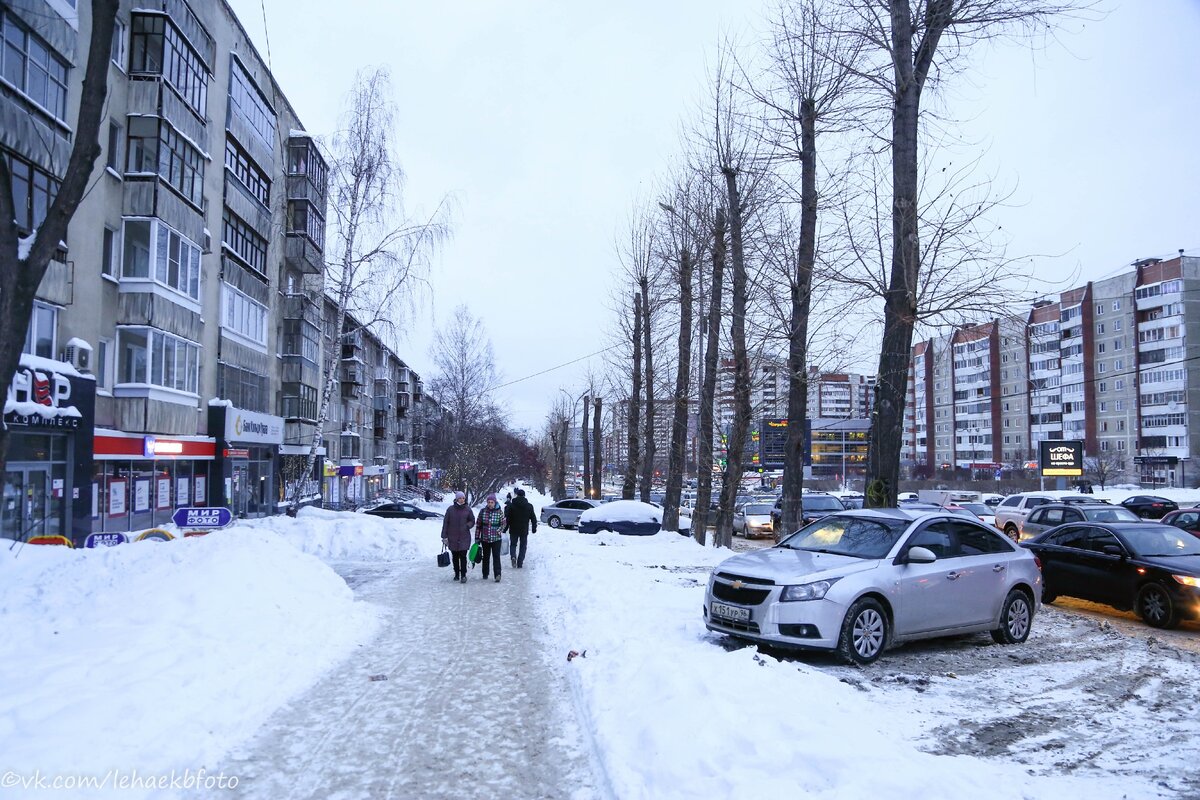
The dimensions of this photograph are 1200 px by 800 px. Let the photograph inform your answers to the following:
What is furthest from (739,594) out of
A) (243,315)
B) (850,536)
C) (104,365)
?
(243,315)

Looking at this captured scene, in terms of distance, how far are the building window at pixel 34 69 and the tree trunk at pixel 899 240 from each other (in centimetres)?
1775

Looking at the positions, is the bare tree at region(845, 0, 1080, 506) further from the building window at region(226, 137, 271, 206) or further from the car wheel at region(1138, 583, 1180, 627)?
the building window at region(226, 137, 271, 206)

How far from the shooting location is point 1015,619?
9586 mm

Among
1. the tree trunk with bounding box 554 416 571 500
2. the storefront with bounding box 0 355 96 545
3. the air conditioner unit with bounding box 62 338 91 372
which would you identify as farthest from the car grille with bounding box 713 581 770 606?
the tree trunk with bounding box 554 416 571 500

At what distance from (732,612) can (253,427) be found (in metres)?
29.2

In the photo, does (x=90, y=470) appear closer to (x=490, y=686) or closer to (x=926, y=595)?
(x=490, y=686)

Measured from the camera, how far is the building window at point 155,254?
2275 cm

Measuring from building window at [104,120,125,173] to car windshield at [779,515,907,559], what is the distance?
21.3 metres

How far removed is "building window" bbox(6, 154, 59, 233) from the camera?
1755cm

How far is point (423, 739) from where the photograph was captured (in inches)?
231

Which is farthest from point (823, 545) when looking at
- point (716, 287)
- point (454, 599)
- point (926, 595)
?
point (716, 287)

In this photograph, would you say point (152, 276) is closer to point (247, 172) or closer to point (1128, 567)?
point (247, 172)

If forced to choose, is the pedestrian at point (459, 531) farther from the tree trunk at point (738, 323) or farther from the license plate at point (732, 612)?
the tree trunk at point (738, 323)

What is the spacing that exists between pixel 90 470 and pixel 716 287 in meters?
17.4
